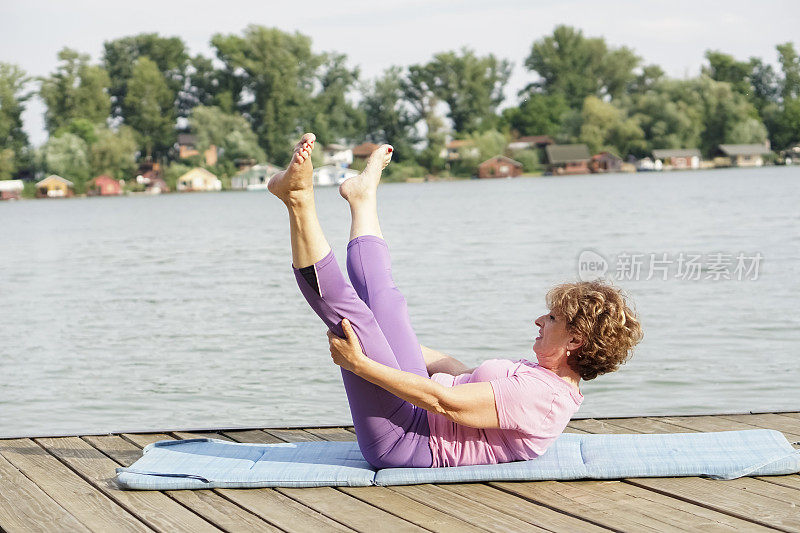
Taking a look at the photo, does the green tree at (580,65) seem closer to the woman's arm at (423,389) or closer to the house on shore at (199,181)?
the house on shore at (199,181)

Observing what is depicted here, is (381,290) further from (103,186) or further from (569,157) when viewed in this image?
(569,157)

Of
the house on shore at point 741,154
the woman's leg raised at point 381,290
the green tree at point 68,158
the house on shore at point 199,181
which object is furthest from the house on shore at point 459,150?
the woman's leg raised at point 381,290

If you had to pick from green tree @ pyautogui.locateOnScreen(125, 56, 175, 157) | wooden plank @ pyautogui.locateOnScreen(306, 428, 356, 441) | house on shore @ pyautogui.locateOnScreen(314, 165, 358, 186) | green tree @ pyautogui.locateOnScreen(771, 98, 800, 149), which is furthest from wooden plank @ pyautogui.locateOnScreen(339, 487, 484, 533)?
green tree @ pyautogui.locateOnScreen(771, 98, 800, 149)

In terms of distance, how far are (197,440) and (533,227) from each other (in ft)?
80.4

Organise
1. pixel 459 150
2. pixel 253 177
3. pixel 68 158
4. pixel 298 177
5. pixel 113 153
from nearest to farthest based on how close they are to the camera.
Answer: pixel 298 177 < pixel 68 158 < pixel 113 153 < pixel 253 177 < pixel 459 150

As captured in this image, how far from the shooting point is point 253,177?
264 feet

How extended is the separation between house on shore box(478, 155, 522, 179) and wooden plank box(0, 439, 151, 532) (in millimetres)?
82957

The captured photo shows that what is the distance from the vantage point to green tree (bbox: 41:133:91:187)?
72.3 meters

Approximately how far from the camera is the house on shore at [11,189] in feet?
240

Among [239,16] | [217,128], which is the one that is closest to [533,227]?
[217,128]

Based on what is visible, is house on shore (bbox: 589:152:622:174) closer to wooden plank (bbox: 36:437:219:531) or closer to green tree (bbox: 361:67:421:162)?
green tree (bbox: 361:67:421:162)

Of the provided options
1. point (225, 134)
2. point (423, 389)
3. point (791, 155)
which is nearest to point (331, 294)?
point (423, 389)

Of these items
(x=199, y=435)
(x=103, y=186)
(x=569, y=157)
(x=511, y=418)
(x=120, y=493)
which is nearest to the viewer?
(x=511, y=418)

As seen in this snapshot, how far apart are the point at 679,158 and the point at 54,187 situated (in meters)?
49.2
